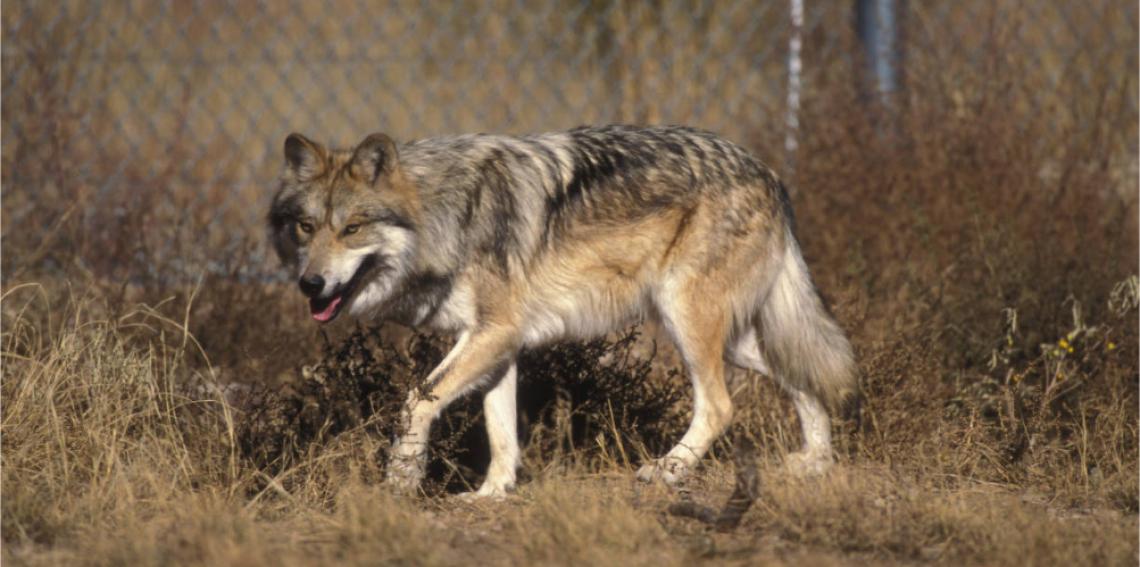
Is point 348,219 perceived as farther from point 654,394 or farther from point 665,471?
point 654,394

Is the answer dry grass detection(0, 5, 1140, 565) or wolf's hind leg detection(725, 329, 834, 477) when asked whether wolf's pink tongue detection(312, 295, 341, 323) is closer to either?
dry grass detection(0, 5, 1140, 565)

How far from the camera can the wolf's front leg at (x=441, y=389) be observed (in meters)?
4.25

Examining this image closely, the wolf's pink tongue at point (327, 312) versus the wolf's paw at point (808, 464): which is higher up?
the wolf's pink tongue at point (327, 312)

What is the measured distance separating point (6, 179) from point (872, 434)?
393cm

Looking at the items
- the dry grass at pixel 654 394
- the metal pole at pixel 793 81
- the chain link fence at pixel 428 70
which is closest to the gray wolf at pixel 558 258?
the dry grass at pixel 654 394

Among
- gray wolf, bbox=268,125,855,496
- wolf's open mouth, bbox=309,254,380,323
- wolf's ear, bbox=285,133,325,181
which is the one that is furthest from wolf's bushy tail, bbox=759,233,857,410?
wolf's ear, bbox=285,133,325,181

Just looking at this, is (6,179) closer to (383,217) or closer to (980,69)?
(383,217)

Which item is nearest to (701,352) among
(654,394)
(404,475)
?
(654,394)

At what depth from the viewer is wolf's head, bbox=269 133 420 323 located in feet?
13.8

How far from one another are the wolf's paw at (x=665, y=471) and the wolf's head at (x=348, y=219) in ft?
3.20

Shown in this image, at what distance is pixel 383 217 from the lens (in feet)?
14.1

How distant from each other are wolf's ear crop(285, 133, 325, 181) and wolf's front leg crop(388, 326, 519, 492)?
692 mm

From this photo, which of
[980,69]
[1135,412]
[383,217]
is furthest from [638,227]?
[980,69]

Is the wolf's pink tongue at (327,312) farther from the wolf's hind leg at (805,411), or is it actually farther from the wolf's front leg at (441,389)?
the wolf's hind leg at (805,411)
